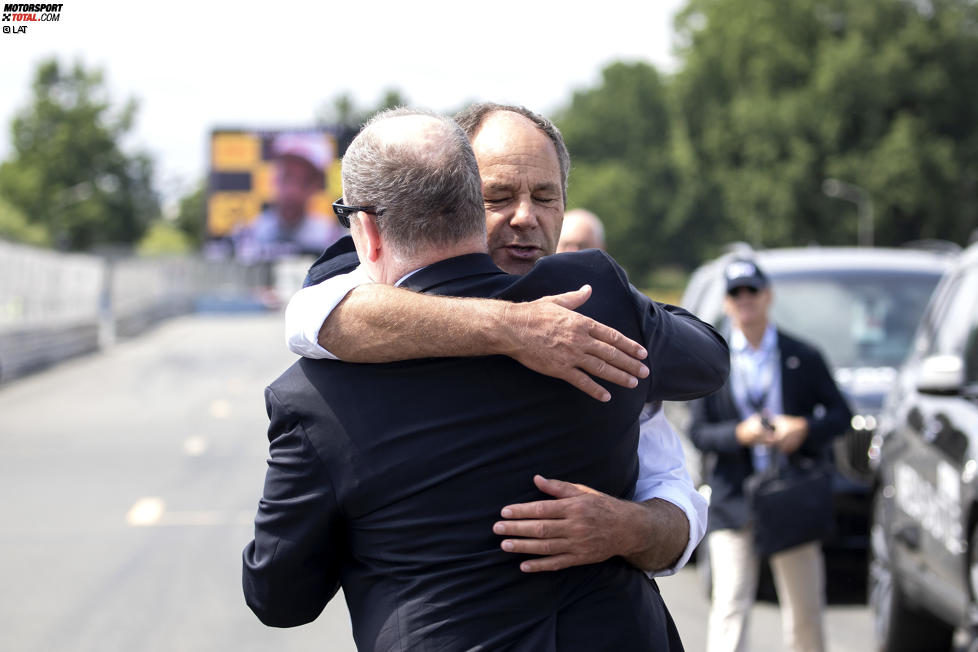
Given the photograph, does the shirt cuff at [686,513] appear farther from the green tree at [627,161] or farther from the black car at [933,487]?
the green tree at [627,161]

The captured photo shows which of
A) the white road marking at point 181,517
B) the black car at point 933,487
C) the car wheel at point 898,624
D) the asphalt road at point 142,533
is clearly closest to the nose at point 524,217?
the black car at point 933,487

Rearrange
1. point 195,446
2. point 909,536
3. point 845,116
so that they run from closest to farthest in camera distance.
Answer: point 909,536, point 195,446, point 845,116

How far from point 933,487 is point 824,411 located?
0.53 meters

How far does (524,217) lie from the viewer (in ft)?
9.55

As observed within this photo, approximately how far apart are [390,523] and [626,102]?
96562 millimetres

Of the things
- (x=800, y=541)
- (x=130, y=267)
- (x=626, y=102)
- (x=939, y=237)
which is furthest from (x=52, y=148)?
(x=800, y=541)

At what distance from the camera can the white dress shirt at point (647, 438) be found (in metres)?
2.48

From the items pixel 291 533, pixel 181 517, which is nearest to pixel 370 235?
pixel 291 533

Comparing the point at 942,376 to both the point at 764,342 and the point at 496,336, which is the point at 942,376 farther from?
the point at 496,336

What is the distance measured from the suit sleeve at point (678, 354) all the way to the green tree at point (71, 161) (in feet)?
276

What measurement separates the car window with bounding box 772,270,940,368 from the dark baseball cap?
3277 millimetres

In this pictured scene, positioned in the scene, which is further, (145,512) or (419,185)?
(145,512)

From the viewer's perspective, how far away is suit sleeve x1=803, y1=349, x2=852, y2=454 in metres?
5.85

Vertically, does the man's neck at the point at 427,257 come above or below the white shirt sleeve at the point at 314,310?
above
